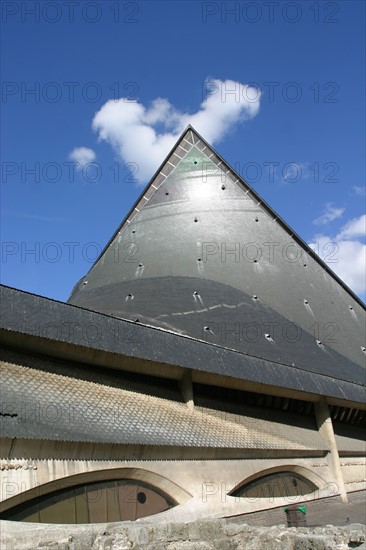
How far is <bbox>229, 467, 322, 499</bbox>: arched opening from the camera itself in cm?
878

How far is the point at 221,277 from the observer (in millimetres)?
12383

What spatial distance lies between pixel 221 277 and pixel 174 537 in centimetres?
818

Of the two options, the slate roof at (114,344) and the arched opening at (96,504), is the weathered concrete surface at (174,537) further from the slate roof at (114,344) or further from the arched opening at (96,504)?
the slate roof at (114,344)

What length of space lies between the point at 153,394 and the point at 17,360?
2.56 m

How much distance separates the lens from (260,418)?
10031mm

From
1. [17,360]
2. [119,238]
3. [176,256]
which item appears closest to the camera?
[17,360]

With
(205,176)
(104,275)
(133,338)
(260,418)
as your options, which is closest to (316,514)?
(260,418)

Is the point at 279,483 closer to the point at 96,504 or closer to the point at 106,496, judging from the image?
the point at 106,496

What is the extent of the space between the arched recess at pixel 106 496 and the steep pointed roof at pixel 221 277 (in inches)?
129

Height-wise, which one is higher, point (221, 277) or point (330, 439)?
point (221, 277)

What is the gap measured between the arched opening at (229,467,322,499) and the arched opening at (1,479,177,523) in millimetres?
1859

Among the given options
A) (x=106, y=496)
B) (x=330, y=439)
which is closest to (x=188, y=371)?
(x=106, y=496)

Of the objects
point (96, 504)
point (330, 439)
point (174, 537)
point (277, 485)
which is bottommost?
point (174, 537)

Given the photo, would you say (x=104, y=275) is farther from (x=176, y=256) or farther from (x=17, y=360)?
(x=17, y=360)
